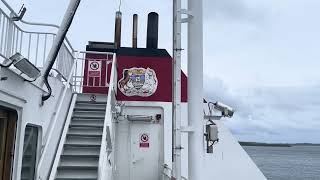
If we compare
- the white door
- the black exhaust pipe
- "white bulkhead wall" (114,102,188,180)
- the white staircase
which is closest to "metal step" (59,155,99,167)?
the white staircase

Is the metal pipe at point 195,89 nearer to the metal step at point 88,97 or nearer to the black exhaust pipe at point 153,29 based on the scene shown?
the metal step at point 88,97

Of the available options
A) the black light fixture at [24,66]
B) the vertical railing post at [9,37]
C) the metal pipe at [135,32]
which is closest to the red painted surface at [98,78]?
the metal pipe at [135,32]

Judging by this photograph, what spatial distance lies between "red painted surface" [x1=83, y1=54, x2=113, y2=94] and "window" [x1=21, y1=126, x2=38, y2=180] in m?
5.61

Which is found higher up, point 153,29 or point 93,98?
point 153,29

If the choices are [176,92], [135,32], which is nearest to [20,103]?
[176,92]

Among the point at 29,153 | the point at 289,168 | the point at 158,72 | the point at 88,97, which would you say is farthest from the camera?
the point at 289,168

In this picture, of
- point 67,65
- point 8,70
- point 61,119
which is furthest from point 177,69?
point 67,65

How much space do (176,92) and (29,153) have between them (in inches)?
72.9

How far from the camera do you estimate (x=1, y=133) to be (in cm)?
374

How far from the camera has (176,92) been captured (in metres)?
5.07

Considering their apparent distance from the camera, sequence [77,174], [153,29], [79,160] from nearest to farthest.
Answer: [77,174], [79,160], [153,29]

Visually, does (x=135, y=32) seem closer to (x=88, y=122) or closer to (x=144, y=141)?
(x=144, y=141)

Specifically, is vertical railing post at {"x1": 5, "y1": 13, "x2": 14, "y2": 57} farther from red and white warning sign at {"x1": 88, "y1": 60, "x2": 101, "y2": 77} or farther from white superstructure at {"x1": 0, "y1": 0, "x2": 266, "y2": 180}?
red and white warning sign at {"x1": 88, "y1": 60, "x2": 101, "y2": 77}

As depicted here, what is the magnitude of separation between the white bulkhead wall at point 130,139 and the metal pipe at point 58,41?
507cm
